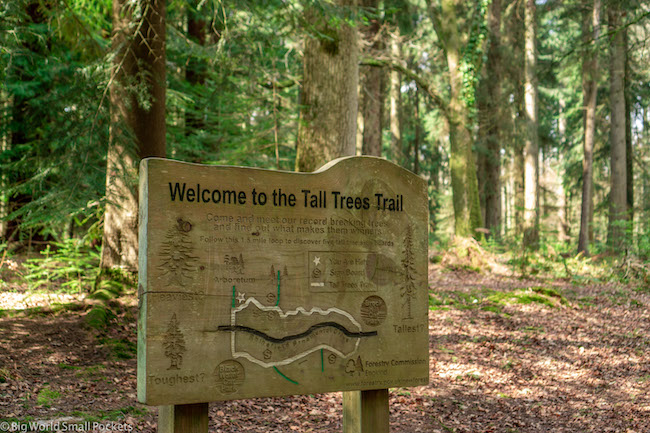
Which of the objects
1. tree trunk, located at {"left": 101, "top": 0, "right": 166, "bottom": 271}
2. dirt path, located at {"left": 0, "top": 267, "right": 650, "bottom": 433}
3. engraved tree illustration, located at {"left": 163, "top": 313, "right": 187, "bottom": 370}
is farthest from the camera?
tree trunk, located at {"left": 101, "top": 0, "right": 166, "bottom": 271}

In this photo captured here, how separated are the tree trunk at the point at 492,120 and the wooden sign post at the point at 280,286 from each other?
1610 cm

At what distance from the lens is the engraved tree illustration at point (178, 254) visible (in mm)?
2592

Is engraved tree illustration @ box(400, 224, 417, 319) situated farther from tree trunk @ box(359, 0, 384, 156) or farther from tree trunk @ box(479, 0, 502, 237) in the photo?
tree trunk @ box(479, 0, 502, 237)

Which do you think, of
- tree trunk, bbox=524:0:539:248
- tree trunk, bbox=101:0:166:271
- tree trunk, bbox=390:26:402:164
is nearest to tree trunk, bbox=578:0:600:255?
tree trunk, bbox=524:0:539:248

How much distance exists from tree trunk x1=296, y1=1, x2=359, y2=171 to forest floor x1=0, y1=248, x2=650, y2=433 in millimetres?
2879

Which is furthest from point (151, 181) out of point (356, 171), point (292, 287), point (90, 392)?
point (90, 392)

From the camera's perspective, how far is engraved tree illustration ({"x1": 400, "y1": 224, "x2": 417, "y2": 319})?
3.21m

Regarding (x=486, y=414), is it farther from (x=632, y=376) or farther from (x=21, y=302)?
(x=21, y=302)

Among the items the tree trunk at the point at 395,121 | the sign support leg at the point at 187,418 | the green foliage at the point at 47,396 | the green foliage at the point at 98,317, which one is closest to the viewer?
the sign support leg at the point at 187,418

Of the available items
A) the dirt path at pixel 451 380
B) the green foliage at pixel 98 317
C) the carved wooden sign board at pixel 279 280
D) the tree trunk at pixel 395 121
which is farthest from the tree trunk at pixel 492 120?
the carved wooden sign board at pixel 279 280

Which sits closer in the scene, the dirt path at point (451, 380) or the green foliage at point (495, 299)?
the dirt path at point (451, 380)

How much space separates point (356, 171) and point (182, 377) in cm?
146

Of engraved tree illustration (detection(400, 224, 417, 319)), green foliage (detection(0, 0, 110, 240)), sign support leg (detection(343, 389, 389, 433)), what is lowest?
sign support leg (detection(343, 389, 389, 433))

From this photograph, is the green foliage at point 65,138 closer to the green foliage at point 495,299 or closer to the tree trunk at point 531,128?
the green foliage at point 495,299
